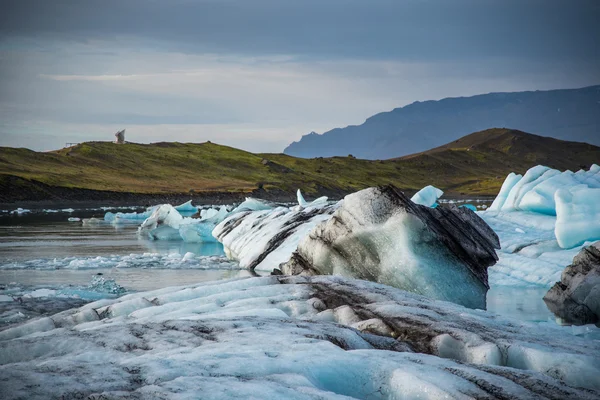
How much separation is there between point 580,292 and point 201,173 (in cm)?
11327

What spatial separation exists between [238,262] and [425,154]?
168754 millimetres

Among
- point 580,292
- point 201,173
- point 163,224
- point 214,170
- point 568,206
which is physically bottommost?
point 580,292

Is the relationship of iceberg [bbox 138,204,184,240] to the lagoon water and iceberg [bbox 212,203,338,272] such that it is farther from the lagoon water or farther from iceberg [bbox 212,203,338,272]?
iceberg [bbox 212,203,338,272]

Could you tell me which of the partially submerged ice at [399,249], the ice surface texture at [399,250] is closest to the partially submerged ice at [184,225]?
the partially submerged ice at [399,249]

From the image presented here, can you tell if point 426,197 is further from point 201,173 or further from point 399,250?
point 201,173

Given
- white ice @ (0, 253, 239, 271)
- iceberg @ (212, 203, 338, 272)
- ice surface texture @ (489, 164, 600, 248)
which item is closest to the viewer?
ice surface texture @ (489, 164, 600, 248)

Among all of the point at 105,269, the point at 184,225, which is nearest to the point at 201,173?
the point at 184,225

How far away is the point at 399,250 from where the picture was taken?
42.4 feet

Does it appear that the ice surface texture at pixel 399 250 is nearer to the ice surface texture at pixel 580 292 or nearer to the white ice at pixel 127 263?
the ice surface texture at pixel 580 292

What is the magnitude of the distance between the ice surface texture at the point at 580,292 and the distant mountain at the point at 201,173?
225ft

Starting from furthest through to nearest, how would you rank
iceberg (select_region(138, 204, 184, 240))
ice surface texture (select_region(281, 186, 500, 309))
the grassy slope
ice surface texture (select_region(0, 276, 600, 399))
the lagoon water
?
the grassy slope → iceberg (select_region(138, 204, 184, 240)) → the lagoon water → ice surface texture (select_region(281, 186, 500, 309)) → ice surface texture (select_region(0, 276, 600, 399))

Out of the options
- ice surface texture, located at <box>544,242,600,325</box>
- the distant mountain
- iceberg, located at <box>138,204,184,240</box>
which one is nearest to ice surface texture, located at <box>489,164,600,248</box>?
ice surface texture, located at <box>544,242,600,325</box>

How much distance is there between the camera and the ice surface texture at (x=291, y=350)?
17.0ft

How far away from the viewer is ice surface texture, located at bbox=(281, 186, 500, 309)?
12.8 metres
